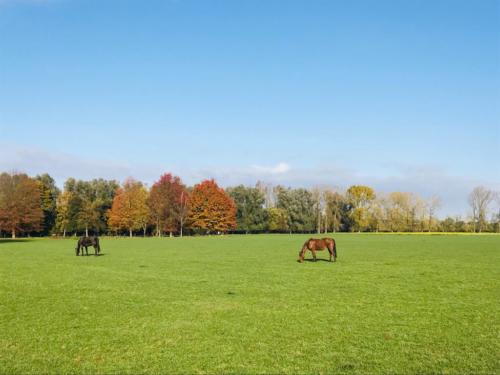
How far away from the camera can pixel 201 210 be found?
334 ft

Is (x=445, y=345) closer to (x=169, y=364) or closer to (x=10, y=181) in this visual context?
(x=169, y=364)

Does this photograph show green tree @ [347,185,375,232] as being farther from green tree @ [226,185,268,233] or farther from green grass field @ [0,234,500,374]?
green grass field @ [0,234,500,374]

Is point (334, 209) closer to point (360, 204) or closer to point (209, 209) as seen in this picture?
point (360, 204)

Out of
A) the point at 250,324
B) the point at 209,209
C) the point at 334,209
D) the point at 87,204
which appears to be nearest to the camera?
the point at 250,324

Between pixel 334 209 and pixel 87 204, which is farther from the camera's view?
pixel 334 209

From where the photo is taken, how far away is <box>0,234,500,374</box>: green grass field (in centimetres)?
763

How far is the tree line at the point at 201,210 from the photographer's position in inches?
3440

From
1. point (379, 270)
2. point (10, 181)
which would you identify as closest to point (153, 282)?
point (379, 270)

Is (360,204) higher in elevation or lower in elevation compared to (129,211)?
higher

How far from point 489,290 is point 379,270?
22.4ft

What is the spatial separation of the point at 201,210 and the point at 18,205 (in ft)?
128

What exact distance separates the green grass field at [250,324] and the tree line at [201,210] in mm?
71571

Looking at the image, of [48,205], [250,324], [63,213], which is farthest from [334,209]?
[250,324]

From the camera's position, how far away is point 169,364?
24.8ft
